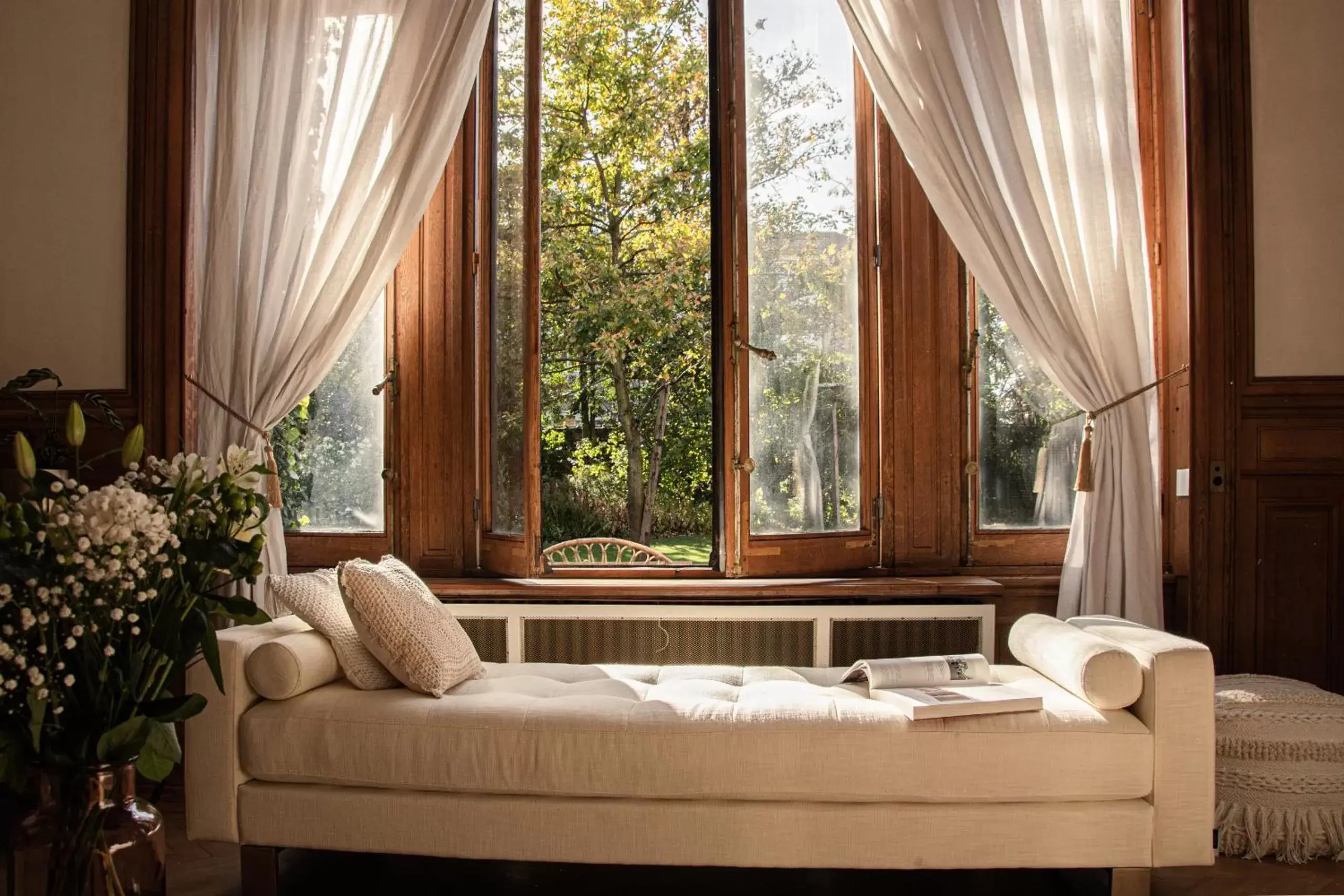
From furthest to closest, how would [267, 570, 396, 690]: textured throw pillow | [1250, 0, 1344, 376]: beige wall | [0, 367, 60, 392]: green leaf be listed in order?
[1250, 0, 1344, 376]: beige wall
[0, 367, 60, 392]: green leaf
[267, 570, 396, 690]: textured throw pillow

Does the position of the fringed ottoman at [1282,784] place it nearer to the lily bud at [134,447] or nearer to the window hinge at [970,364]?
the window hinge at [970,364]

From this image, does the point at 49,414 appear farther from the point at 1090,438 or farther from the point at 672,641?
the point at 1090,438

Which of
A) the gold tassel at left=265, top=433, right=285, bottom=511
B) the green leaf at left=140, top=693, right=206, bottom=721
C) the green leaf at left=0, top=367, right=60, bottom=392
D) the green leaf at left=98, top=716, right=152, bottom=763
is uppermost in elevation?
the green leaf at left=0, top=367, right=60, bottom=392

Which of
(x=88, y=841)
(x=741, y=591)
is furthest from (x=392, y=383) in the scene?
(x=88, y=841)

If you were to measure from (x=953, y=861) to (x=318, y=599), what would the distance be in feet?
5.54

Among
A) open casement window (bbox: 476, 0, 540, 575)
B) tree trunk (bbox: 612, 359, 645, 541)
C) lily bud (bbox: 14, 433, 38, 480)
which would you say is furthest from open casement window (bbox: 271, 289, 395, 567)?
tree trunk (bbox: 612, 359, 645, 541)

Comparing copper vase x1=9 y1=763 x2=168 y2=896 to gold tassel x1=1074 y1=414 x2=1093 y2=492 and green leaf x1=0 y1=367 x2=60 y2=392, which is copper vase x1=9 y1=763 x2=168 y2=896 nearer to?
green leaf x1=0 y1=367 x2=60 y2=392

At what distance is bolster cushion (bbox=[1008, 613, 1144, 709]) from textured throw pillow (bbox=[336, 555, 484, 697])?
154 cm

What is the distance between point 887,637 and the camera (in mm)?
3520

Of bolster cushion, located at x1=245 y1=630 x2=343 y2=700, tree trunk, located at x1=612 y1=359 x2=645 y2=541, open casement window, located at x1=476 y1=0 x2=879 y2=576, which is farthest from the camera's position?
tree trunk, located at x1=612 y1=359 x2=645 y2=541

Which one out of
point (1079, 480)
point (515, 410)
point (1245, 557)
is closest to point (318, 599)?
point (515, 410)

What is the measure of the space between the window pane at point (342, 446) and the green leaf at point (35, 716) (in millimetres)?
2743

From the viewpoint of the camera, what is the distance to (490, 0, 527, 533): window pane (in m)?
3.68

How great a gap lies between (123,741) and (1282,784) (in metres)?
2.76
